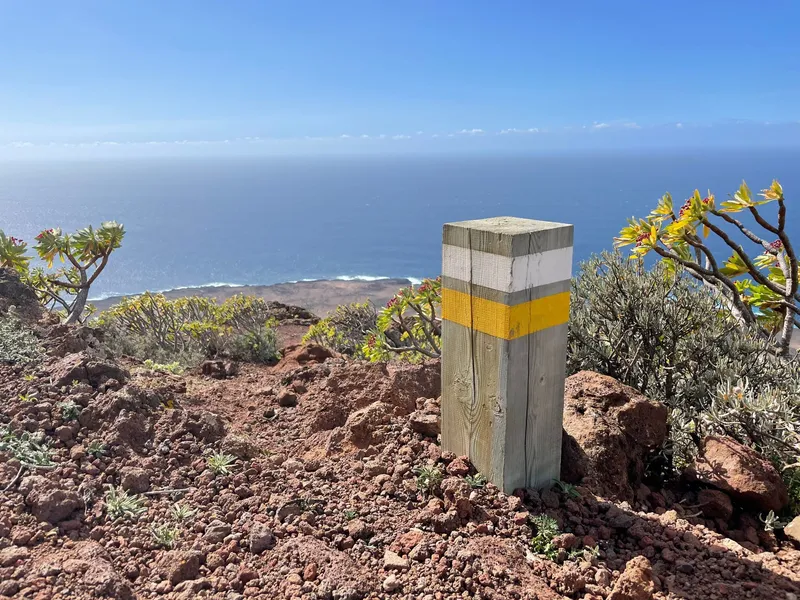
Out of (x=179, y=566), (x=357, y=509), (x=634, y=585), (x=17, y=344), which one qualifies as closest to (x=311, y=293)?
(x=17, y=344)

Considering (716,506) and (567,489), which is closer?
(567,489)

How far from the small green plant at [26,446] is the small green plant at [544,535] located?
2.58m

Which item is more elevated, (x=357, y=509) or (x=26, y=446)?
(x=26, y=446)

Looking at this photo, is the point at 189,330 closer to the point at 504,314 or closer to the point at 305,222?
the point at 504,314

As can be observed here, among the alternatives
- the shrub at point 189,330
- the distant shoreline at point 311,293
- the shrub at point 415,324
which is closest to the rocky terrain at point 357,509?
the shrub at point 415,324

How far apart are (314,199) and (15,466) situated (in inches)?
6963

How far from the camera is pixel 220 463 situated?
11.3 feet

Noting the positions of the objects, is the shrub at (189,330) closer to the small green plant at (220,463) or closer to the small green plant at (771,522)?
the small green plant at (220,463)

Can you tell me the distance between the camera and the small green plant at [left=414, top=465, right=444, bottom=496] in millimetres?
3320

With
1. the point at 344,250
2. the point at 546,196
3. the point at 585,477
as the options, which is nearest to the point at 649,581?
the point at 585,477

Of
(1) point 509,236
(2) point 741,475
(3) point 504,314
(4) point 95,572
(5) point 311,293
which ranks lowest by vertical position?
(5) point 311,293

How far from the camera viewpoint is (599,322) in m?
5.45

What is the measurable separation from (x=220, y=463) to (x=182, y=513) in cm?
45

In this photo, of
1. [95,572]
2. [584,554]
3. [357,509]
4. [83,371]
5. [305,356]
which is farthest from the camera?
[305,356]
